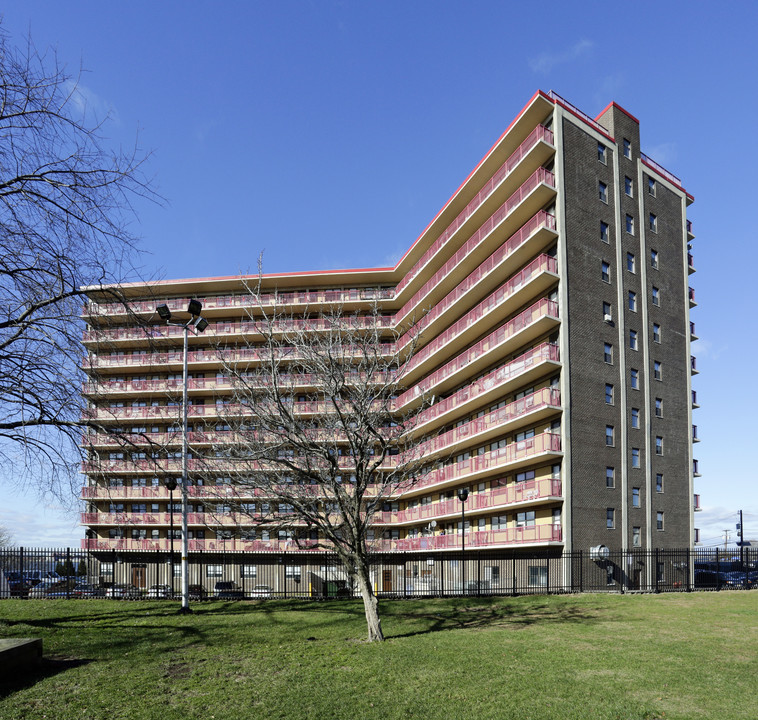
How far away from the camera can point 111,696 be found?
11508 millimetres

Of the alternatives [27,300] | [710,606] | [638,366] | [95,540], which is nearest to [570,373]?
[638,366]

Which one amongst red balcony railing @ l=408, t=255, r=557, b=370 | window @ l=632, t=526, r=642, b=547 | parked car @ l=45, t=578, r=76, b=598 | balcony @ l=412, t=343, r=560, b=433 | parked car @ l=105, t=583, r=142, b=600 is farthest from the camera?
window @ l=632, t=526, r=642, b=547

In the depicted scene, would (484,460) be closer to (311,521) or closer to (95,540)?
(311,521)

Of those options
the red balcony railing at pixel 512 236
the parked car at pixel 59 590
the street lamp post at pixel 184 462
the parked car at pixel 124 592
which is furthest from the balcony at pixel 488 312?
the parked car at pixel 59 590

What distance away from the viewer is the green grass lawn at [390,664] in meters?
10.8

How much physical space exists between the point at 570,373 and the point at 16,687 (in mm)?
30365

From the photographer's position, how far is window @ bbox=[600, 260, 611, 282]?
130ft

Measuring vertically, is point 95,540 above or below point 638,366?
below

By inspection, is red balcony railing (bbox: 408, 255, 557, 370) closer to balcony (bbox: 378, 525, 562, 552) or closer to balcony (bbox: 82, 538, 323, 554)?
balcony (bbox: 378, 525, 562, 552)

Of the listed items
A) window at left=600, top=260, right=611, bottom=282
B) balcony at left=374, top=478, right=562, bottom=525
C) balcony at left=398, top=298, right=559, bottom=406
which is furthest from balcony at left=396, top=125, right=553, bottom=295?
balcony at left=374, top=478, right=562, bottom=525

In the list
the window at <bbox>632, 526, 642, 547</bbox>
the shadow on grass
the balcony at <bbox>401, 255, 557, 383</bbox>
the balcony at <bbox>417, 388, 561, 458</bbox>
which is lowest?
the window at <bbox>632, 526, 642, 547</bbox>

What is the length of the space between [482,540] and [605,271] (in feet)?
61.3

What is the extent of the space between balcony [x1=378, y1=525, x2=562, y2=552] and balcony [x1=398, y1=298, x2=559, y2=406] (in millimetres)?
9679

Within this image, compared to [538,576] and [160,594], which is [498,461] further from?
[160,594]
